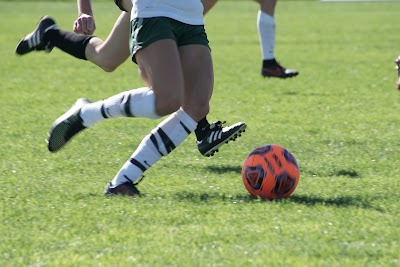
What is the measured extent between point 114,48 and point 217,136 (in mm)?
935

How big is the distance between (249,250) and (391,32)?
17.2 metres

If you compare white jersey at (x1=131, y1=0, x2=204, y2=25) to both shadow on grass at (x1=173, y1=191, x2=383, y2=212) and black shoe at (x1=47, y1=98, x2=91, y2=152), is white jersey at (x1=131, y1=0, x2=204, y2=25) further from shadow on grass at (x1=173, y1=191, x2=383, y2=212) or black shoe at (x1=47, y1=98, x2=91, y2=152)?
shadow on grass at (x1=173, y1=191, x2=383, y2=212)

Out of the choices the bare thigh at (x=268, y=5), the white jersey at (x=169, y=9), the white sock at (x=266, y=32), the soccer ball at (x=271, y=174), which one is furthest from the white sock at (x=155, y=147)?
the bare thigh at (x=268, y=5)

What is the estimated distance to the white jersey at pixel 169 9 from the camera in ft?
19.6

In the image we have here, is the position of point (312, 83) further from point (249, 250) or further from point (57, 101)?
point (249, 250)

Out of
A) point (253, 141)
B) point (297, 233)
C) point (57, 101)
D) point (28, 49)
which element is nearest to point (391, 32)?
point (57, 101)

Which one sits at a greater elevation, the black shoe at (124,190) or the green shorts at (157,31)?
the green shorts at (157,31)

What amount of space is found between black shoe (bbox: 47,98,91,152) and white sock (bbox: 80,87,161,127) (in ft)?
0.32

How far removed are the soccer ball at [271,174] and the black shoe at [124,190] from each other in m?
0.66

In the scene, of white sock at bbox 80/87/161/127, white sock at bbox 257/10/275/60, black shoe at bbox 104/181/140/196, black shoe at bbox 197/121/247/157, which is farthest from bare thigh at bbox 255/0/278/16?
black shoe at bbox 104/181/140/196

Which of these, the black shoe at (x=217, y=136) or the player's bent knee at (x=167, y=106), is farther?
the black shoe at (x=217, y=136)

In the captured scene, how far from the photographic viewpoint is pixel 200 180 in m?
6.61

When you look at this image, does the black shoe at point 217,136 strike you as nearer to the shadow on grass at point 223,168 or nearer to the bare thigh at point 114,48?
the shadow on grass at point 223,168

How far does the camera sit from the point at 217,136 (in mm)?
6906
